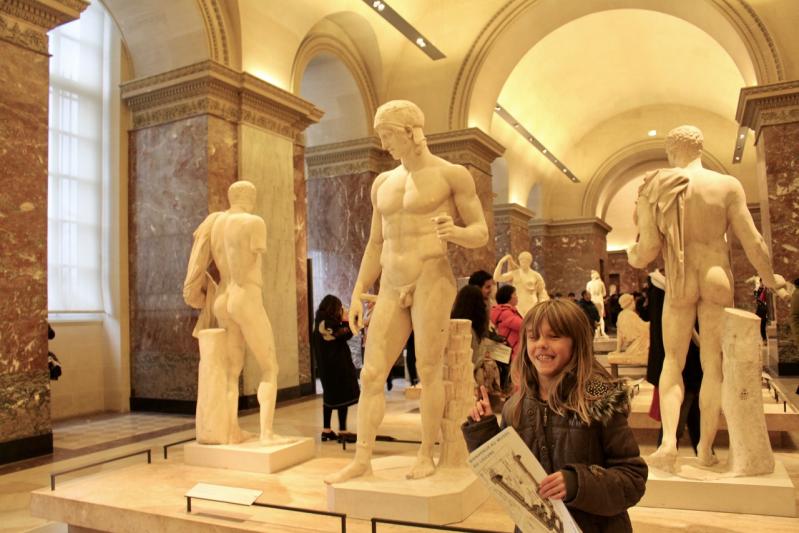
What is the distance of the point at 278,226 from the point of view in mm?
9758

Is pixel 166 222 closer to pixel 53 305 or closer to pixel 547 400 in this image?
pixel 53 305

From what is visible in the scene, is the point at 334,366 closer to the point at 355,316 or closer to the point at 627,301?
the point at 355,316

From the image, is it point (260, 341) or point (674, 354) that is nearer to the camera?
point (674, 354)

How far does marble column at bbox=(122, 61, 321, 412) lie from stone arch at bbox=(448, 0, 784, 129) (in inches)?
175

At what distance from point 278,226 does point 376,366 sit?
6035mm

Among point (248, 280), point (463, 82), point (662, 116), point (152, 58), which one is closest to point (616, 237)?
point (662, 116)

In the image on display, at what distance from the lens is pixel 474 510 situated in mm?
3916

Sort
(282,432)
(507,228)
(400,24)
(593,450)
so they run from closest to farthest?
(593,450)
(282,432)
(400,24)
(507,228)

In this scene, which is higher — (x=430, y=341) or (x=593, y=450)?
(x=430, y=341)

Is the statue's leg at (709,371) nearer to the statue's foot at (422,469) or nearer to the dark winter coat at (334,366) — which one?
the statue's foot at (422,469)

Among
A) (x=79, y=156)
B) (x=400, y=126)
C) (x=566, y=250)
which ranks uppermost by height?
(x=79, y=156)

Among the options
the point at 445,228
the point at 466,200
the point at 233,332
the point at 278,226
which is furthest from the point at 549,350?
the point at 278,226

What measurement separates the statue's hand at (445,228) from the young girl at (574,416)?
193 centimetres

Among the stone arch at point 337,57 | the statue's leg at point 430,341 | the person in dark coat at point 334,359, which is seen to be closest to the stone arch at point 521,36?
the stone arch at point 337,57
